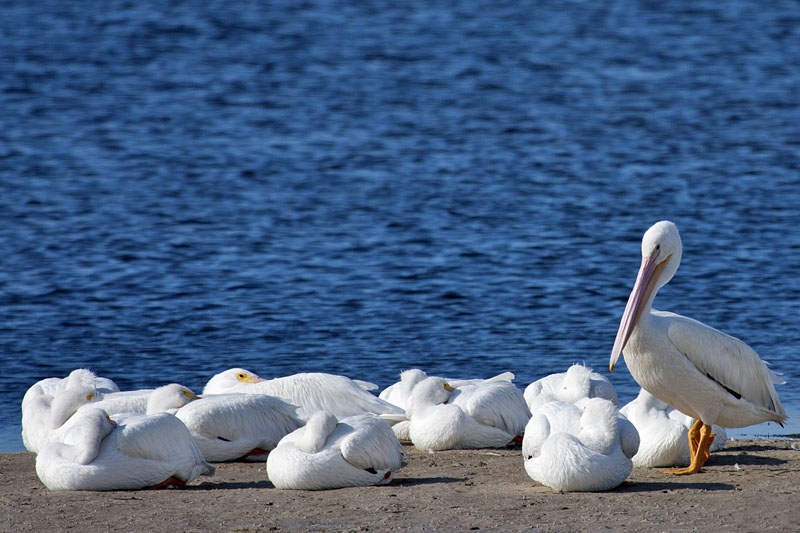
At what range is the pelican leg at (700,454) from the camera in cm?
578

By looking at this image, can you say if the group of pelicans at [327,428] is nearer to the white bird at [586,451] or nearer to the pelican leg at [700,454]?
the white bird at [586,451]

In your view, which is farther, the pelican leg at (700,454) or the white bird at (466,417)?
the white bird at (466,417)

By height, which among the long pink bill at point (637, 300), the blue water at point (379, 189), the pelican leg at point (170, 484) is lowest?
the blue water at point (379, 189)

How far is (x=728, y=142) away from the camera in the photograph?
15961 millimetres

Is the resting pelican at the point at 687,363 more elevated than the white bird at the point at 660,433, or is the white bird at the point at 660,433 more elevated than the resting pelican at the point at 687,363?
the resting pelican at the point at 687,363

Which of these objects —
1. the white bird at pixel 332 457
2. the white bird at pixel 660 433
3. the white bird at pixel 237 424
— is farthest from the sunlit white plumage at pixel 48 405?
the white bird at pixel 660 433

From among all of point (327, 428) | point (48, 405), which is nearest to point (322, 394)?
point (327, 428)

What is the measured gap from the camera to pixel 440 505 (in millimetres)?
5156

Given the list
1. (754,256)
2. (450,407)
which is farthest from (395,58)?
(450,407)

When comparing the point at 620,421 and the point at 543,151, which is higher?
the point at 620,421

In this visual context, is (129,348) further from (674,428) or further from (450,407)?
(674,428)

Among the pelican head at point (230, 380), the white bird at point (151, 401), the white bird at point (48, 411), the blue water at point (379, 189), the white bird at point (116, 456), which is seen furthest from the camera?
the blue water at point (379, 189)

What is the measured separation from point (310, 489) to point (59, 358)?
136 inches

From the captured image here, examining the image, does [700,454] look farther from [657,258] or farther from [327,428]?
[327,428]
